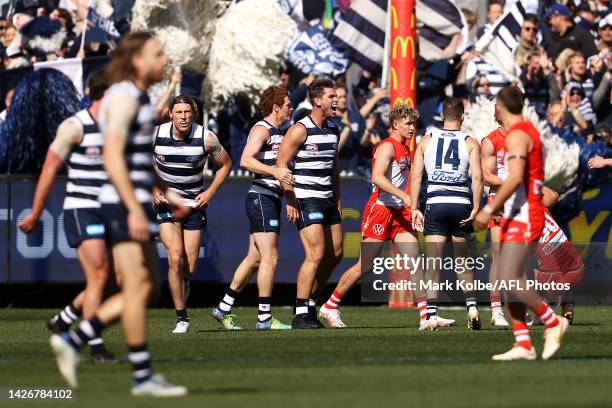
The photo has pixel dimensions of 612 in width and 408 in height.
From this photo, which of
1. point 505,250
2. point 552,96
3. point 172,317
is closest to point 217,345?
point 505,250

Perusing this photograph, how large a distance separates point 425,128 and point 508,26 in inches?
85.6

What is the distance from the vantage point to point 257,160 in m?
15.4

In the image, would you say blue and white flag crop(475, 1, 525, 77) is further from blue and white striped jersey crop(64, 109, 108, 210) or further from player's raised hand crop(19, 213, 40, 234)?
player's raised hand crop(19, 213, 40, 234)

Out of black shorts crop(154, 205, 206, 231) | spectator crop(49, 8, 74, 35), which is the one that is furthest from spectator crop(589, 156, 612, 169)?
spectator crop(49, 8, 74, 35)

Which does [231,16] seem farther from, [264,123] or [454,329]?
[454,329]

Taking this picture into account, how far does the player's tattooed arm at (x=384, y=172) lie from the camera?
15.3 meters

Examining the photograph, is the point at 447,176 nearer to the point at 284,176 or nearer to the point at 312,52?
the point at 284,176

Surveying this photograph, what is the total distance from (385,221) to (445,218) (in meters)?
0.80

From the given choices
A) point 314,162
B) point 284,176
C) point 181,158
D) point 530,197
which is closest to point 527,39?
point 314,162

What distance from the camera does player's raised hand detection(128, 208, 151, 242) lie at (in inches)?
348

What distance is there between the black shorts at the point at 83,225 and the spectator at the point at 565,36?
11813 mm

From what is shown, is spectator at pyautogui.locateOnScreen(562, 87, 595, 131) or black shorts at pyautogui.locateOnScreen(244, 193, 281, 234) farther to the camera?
spectator at pyautogui.locateOnScreen(562, 87, 595, 131)

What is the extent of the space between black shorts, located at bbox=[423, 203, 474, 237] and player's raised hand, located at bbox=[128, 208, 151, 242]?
6807 millimetres

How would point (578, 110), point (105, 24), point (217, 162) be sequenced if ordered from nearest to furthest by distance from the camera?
1. point (217, 162)
2. point (578, 110)
3. point (105, 24)
